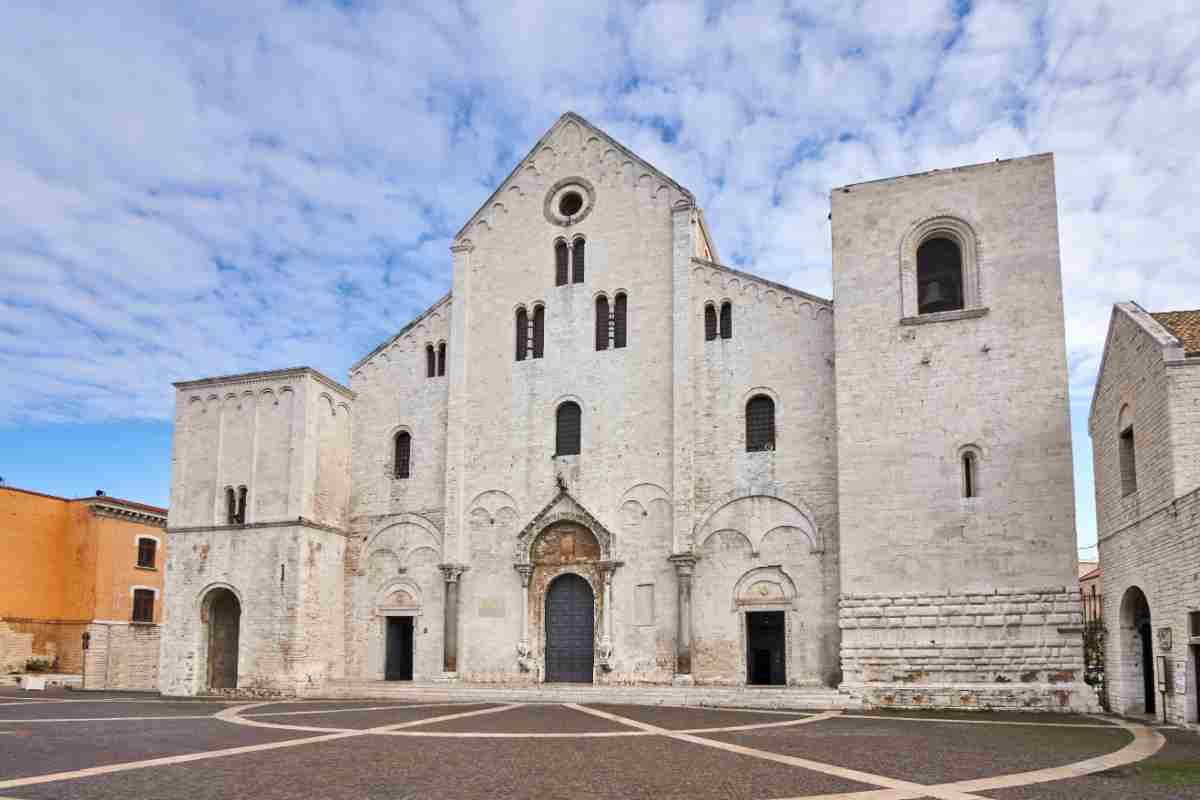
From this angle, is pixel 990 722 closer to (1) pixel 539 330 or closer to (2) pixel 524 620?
(2) pixel 524 620

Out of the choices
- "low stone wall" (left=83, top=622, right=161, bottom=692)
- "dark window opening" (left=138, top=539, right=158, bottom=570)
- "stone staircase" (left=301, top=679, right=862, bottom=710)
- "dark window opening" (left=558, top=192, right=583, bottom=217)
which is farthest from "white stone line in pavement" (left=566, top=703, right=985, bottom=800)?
"dark window opening" (left=138, top=539, right=158, bottom=570)

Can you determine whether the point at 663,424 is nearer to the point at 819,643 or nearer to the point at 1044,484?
the point at 819,643

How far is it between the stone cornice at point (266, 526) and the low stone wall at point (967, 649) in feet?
48.2

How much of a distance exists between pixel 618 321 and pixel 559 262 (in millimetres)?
2714

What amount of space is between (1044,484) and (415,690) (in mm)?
16088

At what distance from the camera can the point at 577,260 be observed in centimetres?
2964

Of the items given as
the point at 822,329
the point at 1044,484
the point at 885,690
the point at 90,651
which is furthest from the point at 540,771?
the point at 90,651

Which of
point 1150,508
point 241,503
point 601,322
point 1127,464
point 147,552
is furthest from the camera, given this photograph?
point 147,552

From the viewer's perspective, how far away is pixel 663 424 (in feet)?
89.6

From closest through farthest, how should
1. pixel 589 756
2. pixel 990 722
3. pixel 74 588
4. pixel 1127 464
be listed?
pixel 589 756
pixel 990 722
pixel 1127 464
pixel 74 588

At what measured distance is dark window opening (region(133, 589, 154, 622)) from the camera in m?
38.3

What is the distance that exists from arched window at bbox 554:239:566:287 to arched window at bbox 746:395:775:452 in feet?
22.5

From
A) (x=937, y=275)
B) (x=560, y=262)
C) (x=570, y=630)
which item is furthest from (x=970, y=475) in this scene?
(x=560, y=262)

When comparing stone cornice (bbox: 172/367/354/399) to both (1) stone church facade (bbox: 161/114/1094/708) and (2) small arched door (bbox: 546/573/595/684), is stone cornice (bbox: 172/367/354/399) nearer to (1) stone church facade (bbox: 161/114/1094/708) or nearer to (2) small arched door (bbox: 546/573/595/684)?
(1) stone church facade (bbox: 161/114/1094/708)
